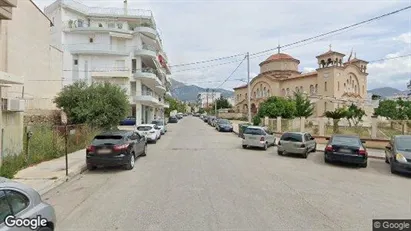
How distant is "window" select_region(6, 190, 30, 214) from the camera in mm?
3746

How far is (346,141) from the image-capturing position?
14234 mm

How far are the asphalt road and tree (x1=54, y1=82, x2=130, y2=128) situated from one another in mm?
10398

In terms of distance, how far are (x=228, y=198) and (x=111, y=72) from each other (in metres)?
35.5

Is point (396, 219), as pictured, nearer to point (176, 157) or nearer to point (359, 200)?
point (359, 200)

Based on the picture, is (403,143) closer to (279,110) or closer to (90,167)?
(90,167)

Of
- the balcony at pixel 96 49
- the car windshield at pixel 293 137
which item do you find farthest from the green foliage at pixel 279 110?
the car windshield at pixel 293 137

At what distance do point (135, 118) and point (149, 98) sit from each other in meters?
3.31

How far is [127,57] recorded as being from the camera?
4019 cm

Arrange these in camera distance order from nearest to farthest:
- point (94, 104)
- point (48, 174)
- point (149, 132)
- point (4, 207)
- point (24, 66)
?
point (4, 207), point (48, 174), point (24, 66), point (94, 104), point (149, 132)

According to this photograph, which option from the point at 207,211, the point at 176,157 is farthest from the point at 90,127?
the point at 207,211

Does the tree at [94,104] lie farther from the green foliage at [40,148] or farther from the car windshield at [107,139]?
the car windshield at [107,139]

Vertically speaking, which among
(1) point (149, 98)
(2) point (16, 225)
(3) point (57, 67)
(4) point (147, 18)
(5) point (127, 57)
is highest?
(4) point (147, 18)

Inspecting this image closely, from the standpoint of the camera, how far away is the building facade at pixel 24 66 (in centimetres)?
1144

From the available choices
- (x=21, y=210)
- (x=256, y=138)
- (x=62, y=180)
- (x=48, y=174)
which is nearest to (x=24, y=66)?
(x=48, y=174)
